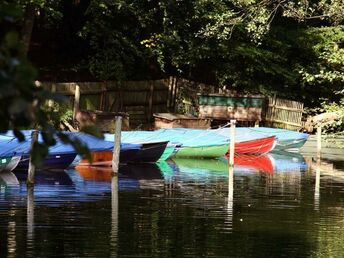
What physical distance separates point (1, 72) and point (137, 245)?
870 cm

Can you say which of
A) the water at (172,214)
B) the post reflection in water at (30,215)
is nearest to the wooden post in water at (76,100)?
the water at (172,214)

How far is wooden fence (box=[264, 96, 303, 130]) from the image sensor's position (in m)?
35.2

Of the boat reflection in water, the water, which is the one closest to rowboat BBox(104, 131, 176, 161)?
the boat reflection in water

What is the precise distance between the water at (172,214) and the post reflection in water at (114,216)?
0.02 metres

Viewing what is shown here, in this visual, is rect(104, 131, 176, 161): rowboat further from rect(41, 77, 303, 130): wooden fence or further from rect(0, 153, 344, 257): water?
rect(41, 77, 303, 130): wooden fence

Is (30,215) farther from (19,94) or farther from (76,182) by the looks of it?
(19,94)

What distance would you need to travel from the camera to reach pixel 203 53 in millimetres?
35156

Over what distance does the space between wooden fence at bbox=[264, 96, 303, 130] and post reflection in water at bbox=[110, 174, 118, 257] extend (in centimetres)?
1544

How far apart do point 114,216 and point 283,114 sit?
864 inches

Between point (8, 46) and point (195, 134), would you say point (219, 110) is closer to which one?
point (195, 134)

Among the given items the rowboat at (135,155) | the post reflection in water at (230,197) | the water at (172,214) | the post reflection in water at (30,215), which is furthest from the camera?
the rowboat at (135,155)

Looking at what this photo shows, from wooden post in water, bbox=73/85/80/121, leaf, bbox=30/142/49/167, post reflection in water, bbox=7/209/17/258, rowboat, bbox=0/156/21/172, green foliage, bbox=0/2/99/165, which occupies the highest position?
wooden post in water, bbox=73/85/80/121

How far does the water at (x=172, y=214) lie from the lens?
39.5ft

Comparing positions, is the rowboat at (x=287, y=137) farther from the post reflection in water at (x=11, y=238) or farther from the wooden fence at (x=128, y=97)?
the post reflection in water at (x=11, y=238)
